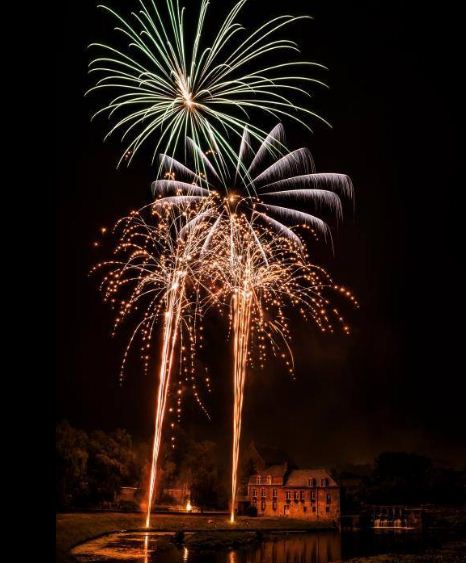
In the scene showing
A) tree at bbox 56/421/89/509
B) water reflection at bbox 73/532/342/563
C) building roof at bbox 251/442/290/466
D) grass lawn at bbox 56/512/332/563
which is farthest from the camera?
building roof at bbox 251/442/290/466

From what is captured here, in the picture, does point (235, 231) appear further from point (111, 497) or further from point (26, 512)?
point (111, 497)

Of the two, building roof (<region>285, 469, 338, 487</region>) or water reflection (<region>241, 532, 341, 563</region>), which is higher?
water reflection (<region>241, 532, 341, 563</region>)

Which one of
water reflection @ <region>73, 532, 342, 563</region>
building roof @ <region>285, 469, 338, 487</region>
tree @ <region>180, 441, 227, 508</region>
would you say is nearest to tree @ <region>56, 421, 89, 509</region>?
water reflection @ <region>73, 532, 342, 563</region>

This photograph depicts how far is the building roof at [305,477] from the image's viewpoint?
70.7m

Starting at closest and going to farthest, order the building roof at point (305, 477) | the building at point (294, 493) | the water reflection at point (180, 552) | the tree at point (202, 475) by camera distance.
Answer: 1. the water reflection at point (180, 552)
2. the tree at point (202, 475)
3. the building at point (294, 493)
4. the building roof at point (305, 477)

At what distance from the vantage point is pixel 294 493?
71500 mm

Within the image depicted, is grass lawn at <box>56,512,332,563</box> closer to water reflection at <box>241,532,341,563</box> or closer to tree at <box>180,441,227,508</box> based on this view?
water reflection at <box>241,532,341,563</box>

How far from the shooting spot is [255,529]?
4141cm

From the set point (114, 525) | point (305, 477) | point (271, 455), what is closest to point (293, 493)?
point (305, 477)

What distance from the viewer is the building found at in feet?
223

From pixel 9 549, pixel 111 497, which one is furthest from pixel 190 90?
pixel 111 497

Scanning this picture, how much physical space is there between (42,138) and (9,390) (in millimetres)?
3632

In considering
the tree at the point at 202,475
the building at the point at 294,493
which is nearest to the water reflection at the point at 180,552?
the tree at the point at 202,475

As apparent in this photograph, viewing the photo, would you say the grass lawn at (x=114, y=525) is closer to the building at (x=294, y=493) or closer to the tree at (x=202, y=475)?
the tree at (x=202, y=475)
